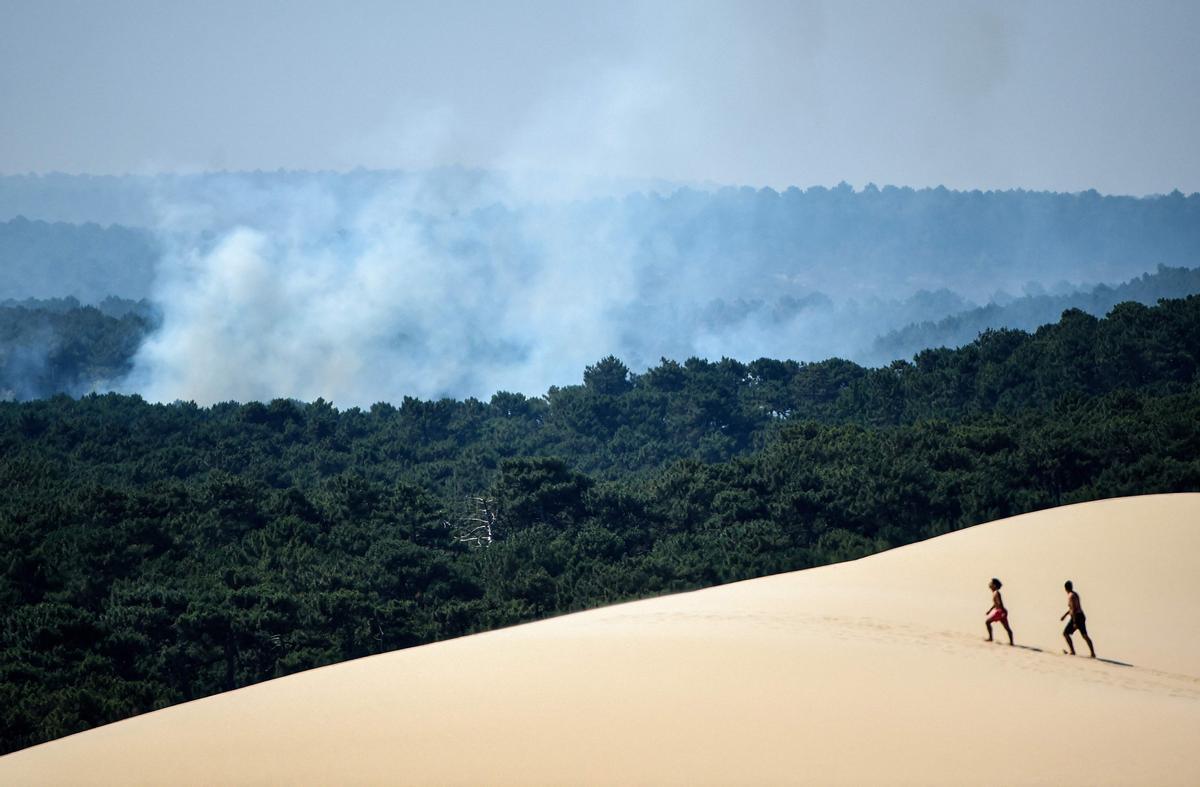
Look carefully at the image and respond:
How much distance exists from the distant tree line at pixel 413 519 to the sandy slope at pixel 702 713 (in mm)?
14346

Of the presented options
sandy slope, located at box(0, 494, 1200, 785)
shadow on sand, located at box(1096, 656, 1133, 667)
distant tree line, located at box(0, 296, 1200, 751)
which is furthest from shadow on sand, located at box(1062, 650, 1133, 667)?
distant tree line, located at box(0, 296, 1200, 751)

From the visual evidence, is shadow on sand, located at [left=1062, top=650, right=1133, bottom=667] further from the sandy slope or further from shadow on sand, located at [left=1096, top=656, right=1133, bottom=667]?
the sandy slope

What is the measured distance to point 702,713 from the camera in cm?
1536

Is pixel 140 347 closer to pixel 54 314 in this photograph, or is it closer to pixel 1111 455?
pixel 54 314

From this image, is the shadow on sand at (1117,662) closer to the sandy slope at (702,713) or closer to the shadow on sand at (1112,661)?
the shadow on sand at (1112,661)

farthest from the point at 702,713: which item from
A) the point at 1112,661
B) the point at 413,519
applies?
the point at 413,519

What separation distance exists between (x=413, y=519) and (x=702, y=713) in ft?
134

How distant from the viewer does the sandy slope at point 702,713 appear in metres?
13.8

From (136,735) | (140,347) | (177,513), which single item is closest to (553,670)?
(136,735)

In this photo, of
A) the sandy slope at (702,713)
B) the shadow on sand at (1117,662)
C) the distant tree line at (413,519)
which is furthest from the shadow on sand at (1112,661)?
the distant tree line at (413,519)

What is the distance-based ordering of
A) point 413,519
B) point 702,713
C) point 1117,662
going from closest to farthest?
point 702,713
point 1117,662
point 413,519

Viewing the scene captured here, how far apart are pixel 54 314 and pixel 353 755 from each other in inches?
6138

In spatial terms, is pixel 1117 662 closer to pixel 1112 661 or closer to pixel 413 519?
pixel 1112 661

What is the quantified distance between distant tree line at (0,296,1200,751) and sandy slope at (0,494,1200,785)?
1435 centimetres
